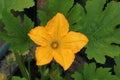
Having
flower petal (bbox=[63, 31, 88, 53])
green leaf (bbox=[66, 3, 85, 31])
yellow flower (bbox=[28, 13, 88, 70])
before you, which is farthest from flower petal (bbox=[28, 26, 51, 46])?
green leaf (bbox=[66, 3, 85, 31])

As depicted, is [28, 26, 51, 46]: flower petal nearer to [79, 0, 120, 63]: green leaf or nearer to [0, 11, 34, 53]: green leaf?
[0, 11, 34, 53]: green leaf

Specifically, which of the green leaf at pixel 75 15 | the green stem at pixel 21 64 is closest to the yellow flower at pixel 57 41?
the green leaf at pixel 75 15

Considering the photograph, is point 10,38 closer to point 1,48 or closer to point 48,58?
point 48,58

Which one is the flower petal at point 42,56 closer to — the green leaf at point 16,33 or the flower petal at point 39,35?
the flower petal at point 39,35

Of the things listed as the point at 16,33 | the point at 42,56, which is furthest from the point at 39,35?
the point at 16,33

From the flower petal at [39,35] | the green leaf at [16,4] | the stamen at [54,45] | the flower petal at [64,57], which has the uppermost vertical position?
the green leaf at [16,4]

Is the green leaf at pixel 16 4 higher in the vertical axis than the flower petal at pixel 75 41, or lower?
higher
